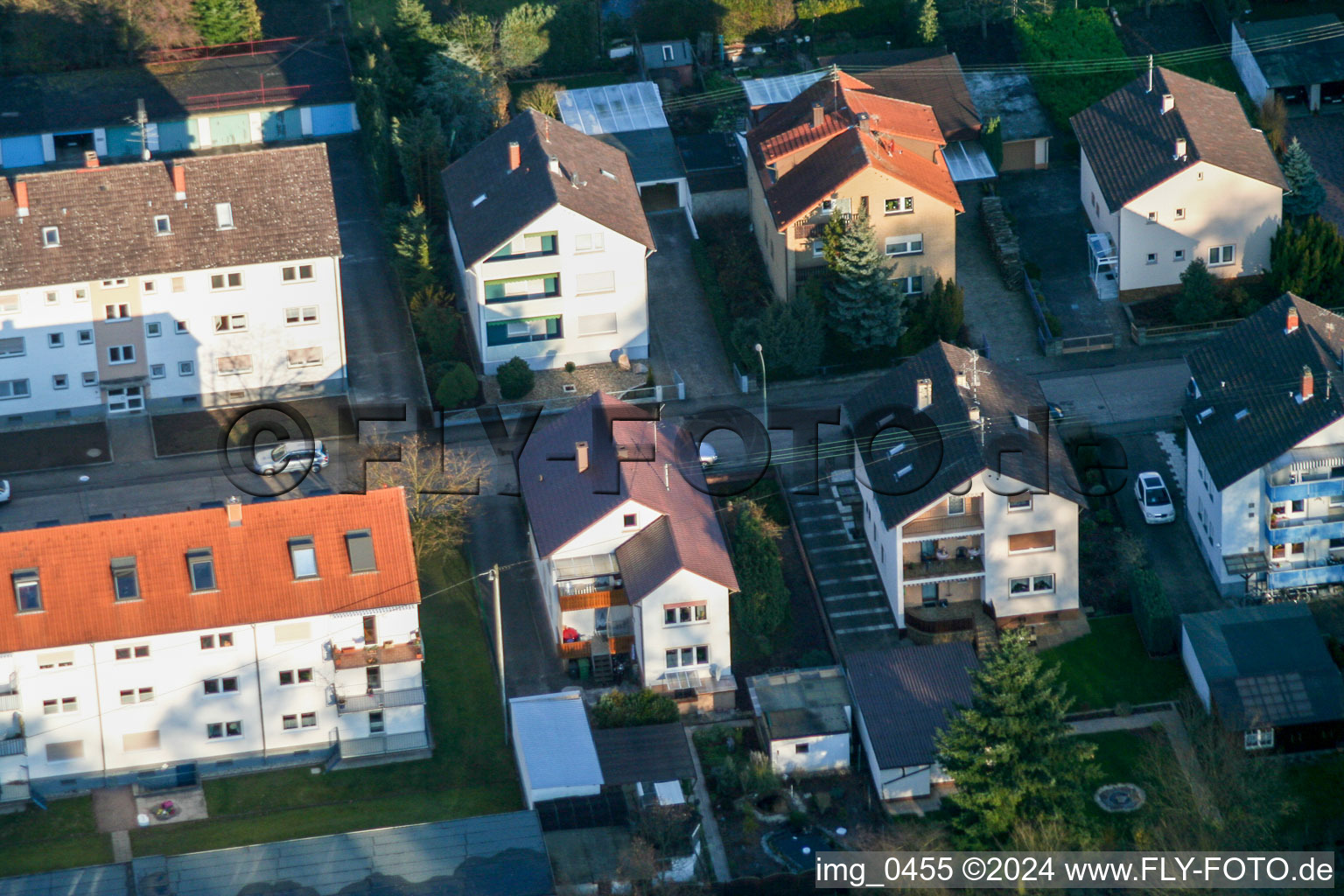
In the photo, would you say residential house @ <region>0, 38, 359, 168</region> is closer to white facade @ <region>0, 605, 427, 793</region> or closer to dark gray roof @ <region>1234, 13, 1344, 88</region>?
white facade @ <region>0, 605, 427, 793</region>

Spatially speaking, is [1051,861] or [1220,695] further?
[1220,695]

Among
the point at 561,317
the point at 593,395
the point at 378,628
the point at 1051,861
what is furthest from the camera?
the point at 561,317

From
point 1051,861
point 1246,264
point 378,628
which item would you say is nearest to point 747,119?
point 1246,264

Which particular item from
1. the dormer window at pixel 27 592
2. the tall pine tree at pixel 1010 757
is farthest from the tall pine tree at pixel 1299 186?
the dormer window at pixel 27 592

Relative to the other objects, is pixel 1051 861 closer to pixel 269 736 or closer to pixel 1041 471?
pixel 1041 471

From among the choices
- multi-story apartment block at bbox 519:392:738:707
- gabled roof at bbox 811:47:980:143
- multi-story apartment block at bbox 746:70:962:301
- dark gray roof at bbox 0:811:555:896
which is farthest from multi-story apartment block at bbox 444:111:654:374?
dark gray roof at bbox 0:811:555:896

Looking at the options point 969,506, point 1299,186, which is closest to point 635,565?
point 969,506

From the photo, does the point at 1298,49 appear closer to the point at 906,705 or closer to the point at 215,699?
the point at 906,705
